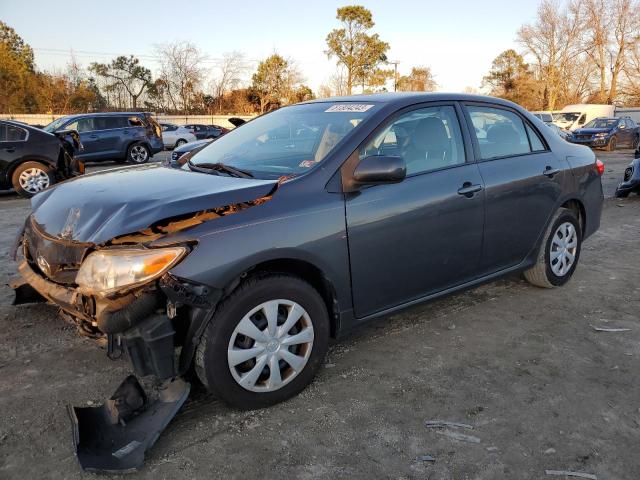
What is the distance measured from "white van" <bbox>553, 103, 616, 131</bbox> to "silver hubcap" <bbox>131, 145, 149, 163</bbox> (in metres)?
20.7

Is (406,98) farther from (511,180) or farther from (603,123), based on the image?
(603,123)

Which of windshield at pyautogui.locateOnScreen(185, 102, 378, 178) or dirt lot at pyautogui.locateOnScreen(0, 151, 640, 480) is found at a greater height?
windshield at pyautogui.locateOnScreen(185, 102, 378, 178)

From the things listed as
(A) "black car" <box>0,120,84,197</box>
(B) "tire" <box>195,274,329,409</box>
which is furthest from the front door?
(A) "black car" <box>0,120,84,197</box>

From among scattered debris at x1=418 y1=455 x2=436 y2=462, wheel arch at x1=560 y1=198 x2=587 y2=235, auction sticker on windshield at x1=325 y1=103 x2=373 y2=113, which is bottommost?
scattered debris at x1=418 y1=455 x2=436 y2=462

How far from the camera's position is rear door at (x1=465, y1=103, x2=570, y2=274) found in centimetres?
360

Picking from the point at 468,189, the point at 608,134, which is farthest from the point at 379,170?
the point at 608,134

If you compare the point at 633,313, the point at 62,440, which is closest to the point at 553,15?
the point at 633,313

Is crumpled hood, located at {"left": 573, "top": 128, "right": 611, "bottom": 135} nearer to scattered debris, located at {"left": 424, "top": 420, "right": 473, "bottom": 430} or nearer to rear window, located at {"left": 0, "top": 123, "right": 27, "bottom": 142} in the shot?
rear window, located at {"left": 0, "top": 123, "right": 27, "bottom": 142}

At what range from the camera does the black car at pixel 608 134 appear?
2144 centimetres

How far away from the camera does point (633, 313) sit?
12.9 ft

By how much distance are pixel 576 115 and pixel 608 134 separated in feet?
19.8

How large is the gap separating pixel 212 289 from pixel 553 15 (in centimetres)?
5477

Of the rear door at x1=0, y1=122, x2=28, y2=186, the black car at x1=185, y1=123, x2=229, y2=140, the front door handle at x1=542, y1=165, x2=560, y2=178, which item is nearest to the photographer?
the front door handle at x1=542, y1=165, x2=560, y2=178

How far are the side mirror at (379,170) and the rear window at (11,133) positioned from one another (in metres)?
9.10
